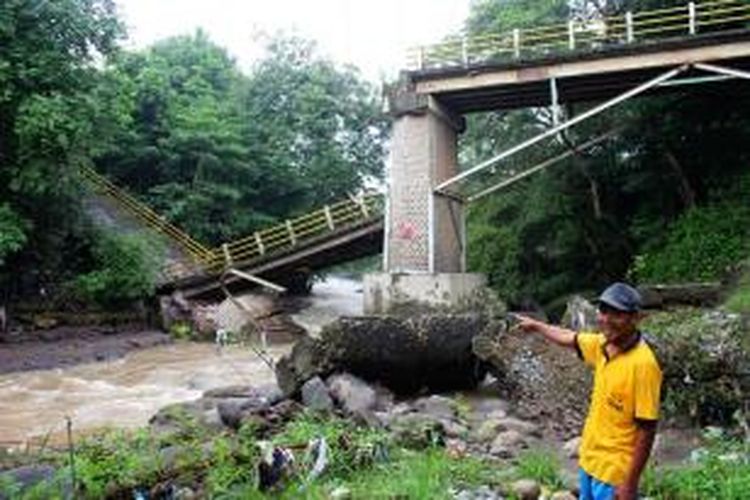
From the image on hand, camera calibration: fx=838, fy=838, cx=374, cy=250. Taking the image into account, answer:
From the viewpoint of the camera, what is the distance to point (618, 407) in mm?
3701

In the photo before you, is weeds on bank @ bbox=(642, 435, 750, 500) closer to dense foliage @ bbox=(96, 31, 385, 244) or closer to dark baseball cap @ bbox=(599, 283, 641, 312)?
dark baseball cap @ bbox=(599, 283, 641, 312)

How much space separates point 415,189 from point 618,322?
15.1m

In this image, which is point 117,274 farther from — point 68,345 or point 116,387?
point 116,387

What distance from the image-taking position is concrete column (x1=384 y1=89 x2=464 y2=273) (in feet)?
60.8

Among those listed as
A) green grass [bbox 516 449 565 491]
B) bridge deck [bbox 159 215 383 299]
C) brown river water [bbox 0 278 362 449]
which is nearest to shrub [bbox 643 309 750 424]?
green grass [bbox 516 449 565 491]

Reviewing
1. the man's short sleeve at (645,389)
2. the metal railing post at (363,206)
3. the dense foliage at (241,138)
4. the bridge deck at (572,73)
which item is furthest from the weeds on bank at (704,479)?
the dense foliage at (241,138)

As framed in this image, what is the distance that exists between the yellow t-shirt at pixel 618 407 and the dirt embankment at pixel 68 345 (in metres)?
14.3

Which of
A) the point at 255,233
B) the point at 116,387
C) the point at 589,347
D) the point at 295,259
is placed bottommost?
Result: the point at 116,387

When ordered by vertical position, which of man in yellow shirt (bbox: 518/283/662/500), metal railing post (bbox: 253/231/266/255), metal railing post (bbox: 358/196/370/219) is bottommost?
man in yellow shirt (bbox: 518/283/662/500)

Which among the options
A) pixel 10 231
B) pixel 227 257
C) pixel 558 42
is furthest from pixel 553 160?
pixel 10 231

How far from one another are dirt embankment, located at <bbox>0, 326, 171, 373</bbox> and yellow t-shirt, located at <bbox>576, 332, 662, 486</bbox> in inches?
565

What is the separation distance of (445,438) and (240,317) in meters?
15.8

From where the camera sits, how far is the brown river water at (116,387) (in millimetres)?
10898

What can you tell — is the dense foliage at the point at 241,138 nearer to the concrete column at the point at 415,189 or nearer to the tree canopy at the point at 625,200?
the tree canopy at the point at 625,200
